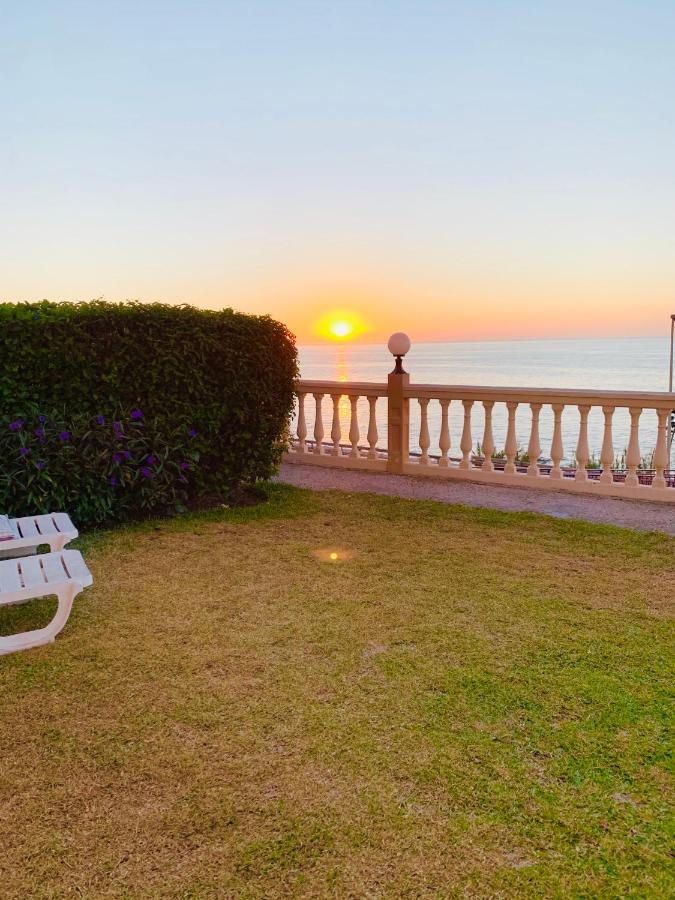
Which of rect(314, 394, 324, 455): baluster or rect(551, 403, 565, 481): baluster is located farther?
rect(314, 394, 324, 455): baluster

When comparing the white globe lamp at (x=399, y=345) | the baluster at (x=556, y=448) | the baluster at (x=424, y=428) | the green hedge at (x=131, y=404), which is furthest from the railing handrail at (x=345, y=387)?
the baluster at (x=556, y=448)

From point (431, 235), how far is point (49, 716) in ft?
52.6

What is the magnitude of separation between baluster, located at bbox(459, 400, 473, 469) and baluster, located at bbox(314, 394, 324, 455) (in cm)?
185

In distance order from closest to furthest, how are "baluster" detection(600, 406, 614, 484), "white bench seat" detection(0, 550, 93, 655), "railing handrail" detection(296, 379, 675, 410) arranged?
1. "white bench seat" detection(0, 550, 93, 655)
2. "railing handrail" detection(296, 379, 675, 410)
3. "baluster" detection(600, 406, 614, 484)

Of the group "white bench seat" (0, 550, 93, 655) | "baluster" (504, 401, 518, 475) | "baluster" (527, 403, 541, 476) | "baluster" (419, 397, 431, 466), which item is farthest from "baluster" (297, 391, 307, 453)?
"white bench seat" (0, 550, 93, 655)

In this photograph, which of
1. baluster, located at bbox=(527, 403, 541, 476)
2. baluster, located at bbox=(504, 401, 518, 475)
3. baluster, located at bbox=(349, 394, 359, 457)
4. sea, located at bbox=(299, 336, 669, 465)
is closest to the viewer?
baluster, located at bbox=(527, 403, 541, 476)

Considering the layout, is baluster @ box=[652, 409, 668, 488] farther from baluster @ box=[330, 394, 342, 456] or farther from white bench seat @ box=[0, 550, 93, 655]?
white bench seat @ box=[0, 550, 93, 655]

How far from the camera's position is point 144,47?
8.55 metres

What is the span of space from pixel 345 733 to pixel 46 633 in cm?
166

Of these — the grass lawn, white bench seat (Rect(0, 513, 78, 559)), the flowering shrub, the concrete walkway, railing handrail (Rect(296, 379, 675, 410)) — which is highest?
railing handrail (Rect(296, 379, 675, 410))

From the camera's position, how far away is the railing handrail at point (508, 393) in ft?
20.1

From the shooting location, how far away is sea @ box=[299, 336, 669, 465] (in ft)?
74.4

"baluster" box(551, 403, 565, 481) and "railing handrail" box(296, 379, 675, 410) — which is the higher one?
"railing handrail" box(296, 379, 675, 410)

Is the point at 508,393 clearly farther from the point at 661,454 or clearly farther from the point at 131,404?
the point at 131,404
